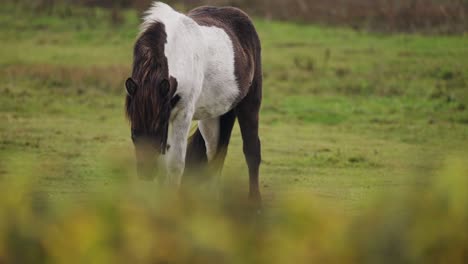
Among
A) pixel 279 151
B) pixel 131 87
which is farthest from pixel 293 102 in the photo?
pixel 131 87

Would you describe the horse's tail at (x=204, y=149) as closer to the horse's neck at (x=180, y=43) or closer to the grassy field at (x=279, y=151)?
the grassy field at (x=279, y=151)

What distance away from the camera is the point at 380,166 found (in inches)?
484

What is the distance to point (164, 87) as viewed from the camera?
7.27 metres

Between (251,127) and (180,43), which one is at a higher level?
(180,43)

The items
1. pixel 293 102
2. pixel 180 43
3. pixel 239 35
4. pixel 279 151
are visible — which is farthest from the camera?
pixel 293 102

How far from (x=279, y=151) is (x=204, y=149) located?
4.04 metres

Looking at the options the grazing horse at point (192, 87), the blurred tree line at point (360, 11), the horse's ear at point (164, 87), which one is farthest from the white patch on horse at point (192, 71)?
the blurred tree line at point (360, 11)

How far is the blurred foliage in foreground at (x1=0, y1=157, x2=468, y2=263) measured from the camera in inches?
137

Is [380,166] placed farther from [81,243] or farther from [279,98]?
[81,243]

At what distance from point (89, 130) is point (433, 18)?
42.3 ft

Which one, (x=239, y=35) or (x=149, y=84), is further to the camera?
(x=239, y=35)

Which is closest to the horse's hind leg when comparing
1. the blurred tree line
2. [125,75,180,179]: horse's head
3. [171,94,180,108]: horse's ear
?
[171,94,180,108]: horse's ear

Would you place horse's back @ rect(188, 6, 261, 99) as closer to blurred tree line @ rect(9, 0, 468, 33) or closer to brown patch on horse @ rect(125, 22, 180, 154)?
brown patch on horse @ rect(125, 22, 180, 154)

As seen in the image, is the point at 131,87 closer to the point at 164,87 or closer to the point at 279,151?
the point at 164,87
